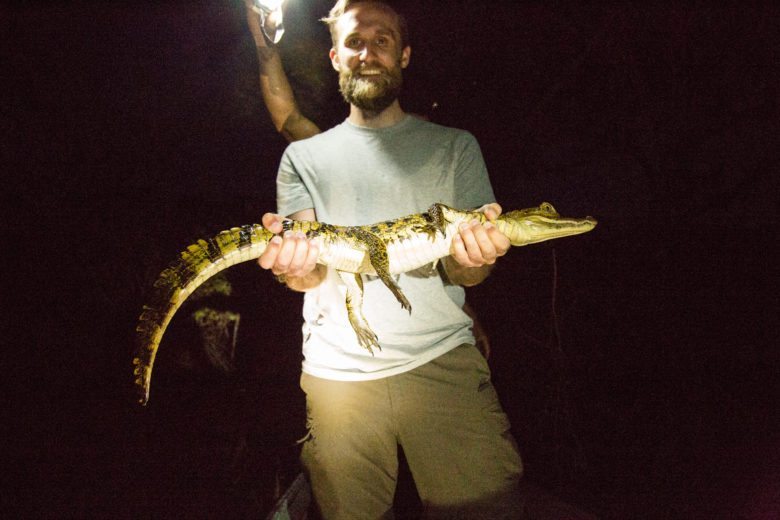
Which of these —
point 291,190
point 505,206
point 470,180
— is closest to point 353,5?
point 291,190

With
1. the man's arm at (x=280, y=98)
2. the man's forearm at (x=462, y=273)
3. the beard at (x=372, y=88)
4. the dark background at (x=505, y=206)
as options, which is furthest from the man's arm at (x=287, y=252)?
the dark background at (x=505, y=206)

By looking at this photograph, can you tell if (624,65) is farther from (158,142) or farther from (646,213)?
(158,142)

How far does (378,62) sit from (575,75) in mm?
3235

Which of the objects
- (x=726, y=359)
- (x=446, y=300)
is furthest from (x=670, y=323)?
(x=446, y=300)

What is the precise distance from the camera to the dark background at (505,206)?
3570 mm

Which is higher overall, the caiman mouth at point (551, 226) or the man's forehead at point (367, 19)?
the man's forehead at point (367, 19)

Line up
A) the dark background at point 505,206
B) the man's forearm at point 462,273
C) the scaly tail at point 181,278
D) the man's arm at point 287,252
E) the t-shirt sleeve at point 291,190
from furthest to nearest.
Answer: the dark background at point 505,206, the t-shirt sleeve at point 291,190, the man's forearm at point 462,273, the man's arm at point 287,252, the scaly tail at point 181,278

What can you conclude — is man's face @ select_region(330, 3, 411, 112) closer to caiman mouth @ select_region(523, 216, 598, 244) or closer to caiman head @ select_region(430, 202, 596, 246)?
caiman head @ select_region(430, 202, 596, 246)

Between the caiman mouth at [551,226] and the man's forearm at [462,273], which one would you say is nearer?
the caiman mouth at [551,226]

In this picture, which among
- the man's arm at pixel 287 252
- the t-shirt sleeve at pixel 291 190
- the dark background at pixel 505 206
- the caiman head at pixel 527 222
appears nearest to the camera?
the man's arm at pixel 287 252

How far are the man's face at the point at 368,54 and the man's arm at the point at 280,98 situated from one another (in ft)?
5.14

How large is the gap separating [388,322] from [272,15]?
278 centimetres

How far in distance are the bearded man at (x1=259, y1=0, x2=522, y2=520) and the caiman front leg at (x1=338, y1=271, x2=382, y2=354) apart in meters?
0.11

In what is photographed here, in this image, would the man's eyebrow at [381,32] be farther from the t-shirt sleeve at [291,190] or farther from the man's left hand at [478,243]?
the man's left hand at [478,243]
